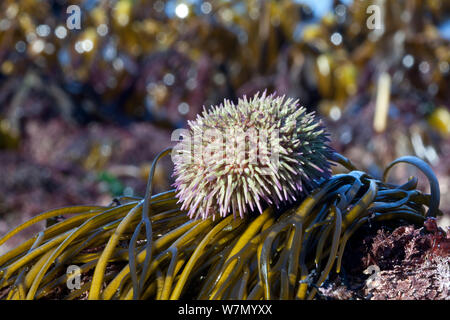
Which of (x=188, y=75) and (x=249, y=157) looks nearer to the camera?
(x=249, y=157)

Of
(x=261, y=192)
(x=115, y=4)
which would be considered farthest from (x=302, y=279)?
(x=115, y=4)

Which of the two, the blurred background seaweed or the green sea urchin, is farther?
the blurred background seaweed

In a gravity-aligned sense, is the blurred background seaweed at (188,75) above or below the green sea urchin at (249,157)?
above

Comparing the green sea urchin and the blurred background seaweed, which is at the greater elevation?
the blurred background seaweed

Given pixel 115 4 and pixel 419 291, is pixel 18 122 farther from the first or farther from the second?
pixel 419 291

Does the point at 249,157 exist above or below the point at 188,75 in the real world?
below

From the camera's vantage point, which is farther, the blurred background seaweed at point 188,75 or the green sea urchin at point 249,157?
the blurred background seaweed at point 188,75
